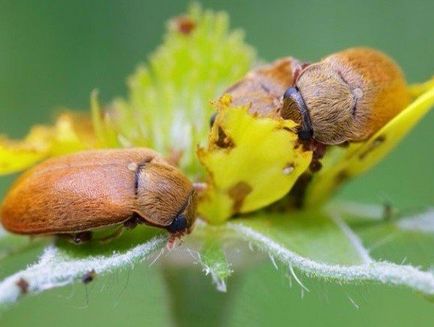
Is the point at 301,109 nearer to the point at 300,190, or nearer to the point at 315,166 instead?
the point at 315,166

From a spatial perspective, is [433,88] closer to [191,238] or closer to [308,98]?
[308,98]

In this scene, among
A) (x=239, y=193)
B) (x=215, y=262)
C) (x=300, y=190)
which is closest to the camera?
(x=215, y=262)

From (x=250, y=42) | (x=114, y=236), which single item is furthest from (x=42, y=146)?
(x=250, y=42)

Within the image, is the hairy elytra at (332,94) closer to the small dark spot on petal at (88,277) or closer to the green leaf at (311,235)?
the green leaf at (311,235)

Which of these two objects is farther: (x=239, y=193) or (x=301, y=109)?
(x=239, y=193)

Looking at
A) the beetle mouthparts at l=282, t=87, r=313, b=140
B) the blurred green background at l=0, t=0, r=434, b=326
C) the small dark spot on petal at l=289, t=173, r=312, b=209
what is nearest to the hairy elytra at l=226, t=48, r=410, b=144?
the beetle mouthparts at l=282, t=87, r=313, b=140

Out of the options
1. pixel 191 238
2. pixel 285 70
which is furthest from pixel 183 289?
pixel 285 70

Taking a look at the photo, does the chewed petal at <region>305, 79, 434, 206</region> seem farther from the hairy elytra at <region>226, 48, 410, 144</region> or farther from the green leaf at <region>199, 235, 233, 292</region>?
the green leaf at <region>199, 235, 233, 292</region>
